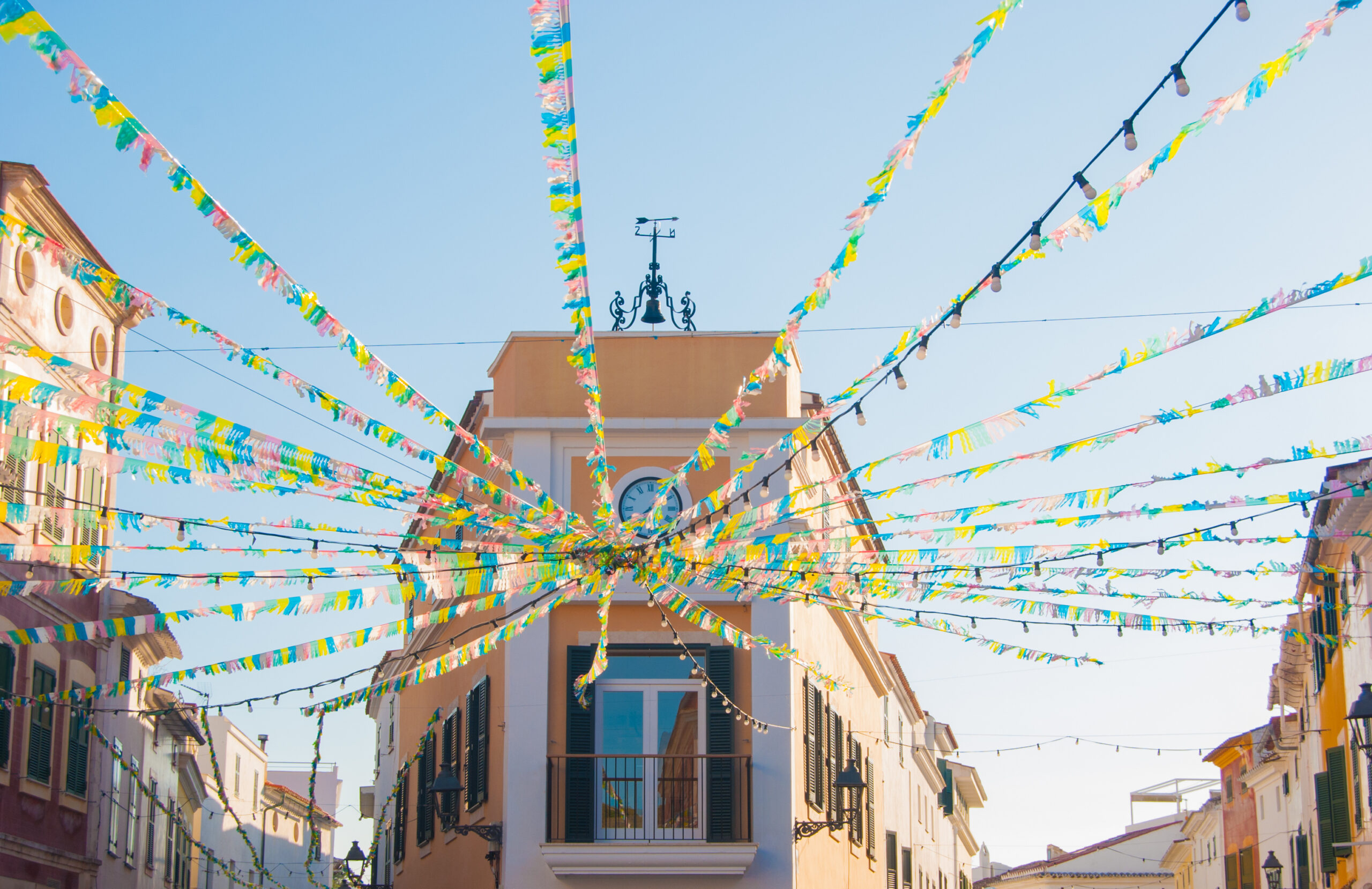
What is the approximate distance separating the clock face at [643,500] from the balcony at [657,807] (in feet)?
7.56

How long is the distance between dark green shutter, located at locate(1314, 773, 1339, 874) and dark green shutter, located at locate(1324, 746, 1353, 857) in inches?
4.7

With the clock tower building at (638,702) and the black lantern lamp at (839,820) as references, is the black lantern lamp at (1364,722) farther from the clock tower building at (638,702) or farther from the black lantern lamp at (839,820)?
the clock tower building at (638,702)

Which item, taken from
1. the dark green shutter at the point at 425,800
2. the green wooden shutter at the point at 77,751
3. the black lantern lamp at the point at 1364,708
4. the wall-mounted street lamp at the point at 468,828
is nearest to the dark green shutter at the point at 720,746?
the wall-mounted street lamp at the point at 468,828

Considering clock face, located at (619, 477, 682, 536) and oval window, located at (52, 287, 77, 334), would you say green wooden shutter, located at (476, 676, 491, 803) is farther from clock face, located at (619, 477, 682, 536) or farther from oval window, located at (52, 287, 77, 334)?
oval window, located at (52, 287, 77, 334)

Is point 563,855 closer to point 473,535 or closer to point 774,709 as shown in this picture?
point 774,709

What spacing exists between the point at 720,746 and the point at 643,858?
4.11ft

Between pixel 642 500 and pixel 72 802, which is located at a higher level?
pixel 642 500

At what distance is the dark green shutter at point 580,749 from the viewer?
45.2 feet

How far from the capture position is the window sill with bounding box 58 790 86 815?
15.7m

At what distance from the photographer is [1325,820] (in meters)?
21.8

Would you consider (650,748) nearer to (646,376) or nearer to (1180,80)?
(646,376)

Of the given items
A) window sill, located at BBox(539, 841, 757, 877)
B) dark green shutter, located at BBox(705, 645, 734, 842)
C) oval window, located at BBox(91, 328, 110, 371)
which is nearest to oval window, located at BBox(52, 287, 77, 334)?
oval window, located at BBox(91, 328, 110, 371)

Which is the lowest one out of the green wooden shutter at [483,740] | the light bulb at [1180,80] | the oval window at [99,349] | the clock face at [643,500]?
the green wooden shutter at [483,740]

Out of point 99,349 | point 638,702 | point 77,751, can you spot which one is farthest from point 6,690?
point 638,702
